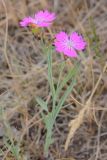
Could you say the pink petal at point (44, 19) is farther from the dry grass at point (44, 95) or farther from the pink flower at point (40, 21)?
the dry grass at point (44, 95)

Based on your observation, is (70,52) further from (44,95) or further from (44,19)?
(44,95)

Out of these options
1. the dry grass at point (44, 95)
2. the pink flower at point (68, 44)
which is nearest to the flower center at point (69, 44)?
the pink flower at point (68, 44)

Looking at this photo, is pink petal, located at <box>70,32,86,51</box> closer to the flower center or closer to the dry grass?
the flower center

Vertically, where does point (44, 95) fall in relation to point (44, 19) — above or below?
below

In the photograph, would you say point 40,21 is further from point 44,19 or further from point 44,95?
point 44,95

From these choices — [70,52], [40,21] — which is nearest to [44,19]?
[40,21]

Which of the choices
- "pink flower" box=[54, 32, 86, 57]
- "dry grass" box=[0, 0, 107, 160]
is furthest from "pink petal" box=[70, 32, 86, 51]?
"dry grass" box=[0, 0, 107, 160]

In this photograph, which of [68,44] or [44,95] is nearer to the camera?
[68,44]

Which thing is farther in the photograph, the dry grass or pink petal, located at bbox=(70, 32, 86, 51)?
the dry grass
